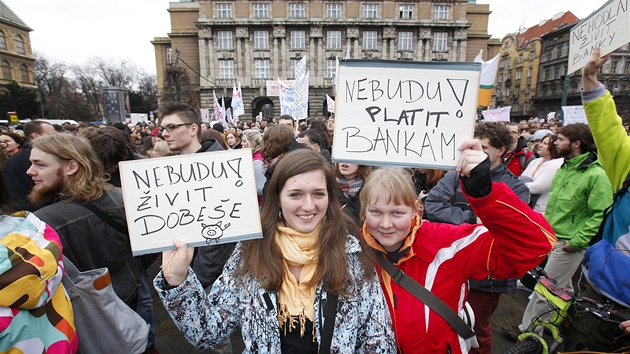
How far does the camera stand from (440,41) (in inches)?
1501

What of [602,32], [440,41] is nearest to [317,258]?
[602,32]

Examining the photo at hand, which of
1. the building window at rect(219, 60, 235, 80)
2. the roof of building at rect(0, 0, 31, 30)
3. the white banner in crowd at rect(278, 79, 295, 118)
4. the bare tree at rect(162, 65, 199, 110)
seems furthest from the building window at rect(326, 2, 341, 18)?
the roof of building at rect(0, 0, 31, 30)

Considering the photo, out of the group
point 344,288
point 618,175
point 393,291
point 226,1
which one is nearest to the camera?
point 344,288

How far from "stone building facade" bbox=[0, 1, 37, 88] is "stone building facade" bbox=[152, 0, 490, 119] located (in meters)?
29.5

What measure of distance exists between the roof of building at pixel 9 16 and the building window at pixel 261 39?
39.1 metres

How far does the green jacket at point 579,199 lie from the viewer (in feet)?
9.75

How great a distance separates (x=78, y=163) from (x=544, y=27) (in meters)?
67.6

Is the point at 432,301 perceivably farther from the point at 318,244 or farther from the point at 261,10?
the point at 261,10

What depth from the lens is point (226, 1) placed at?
36625mm

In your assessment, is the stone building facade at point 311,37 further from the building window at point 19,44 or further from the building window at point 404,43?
the building window at point 19,44

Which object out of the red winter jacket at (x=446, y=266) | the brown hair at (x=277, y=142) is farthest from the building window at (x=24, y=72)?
the red winter jacket at (x=446, y=266)

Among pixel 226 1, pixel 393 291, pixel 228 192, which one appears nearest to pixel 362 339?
pixel 393 291

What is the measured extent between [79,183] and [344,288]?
6.01ft

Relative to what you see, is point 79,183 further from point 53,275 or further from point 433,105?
point 433,105
